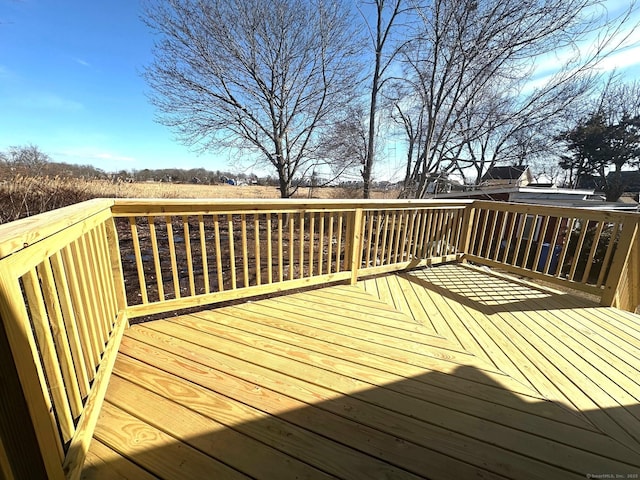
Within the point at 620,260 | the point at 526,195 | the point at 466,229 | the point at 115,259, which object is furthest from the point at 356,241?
the point at 526,195

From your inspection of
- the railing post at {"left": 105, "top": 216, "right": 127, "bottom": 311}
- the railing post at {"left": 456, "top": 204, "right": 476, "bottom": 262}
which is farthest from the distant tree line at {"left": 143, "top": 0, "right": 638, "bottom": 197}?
the railing post at {"left": 105, "top": 216, "right": 127, "bottom": 311}

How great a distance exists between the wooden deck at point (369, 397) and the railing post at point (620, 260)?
12.4 inches

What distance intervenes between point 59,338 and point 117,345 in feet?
2.86

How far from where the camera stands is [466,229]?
13.0ft

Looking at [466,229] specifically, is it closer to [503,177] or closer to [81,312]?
[81,312]

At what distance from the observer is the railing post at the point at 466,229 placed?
3891 mm

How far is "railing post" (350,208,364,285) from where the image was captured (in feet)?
9.53

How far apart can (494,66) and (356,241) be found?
5237 mm

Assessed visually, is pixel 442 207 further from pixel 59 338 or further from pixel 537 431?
pixel 59 338

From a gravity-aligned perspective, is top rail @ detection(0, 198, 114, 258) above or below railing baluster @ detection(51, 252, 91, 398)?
above

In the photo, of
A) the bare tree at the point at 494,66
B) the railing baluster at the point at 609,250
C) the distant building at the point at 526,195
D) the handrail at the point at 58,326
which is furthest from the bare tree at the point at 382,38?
the handrail at the point at 58,326

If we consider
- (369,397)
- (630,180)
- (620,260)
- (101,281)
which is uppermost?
(630,180)

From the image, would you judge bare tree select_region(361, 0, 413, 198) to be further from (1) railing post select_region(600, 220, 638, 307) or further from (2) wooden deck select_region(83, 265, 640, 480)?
(2) wooden deck select_region(83, 265, 640, 480)

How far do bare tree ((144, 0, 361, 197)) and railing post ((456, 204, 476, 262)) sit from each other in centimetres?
492
